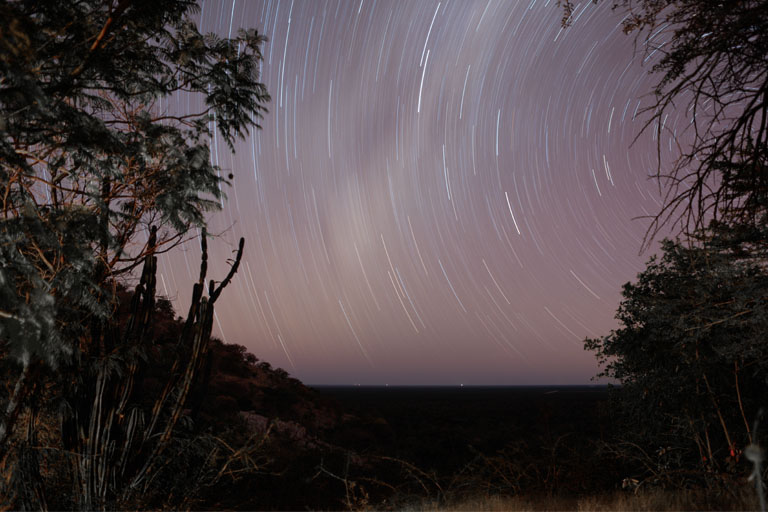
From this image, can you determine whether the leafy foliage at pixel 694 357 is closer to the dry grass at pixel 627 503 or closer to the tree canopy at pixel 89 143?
the dry grass at pixel 627 503

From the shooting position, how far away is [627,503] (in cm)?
529

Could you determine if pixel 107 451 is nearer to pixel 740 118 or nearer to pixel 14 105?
pixel 14 105

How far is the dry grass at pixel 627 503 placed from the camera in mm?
4758

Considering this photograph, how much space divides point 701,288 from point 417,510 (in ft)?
18.7

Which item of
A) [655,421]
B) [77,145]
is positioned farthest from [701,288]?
[77,145]

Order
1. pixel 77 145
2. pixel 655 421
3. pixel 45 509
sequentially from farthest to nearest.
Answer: pixel 655 421 → pixel 45 509 → pixel 77 145

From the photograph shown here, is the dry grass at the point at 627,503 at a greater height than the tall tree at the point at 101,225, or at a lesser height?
lesser

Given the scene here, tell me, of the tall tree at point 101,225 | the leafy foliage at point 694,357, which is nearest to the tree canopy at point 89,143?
the tall tree at point 101,225

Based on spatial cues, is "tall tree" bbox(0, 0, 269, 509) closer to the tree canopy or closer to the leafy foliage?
the tree canopy

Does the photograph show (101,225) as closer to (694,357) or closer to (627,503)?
(627,503)

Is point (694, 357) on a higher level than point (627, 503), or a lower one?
higher

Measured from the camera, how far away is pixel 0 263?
10.8ft

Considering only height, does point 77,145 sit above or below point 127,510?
above

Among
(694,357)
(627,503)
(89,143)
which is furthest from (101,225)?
(694,357)
